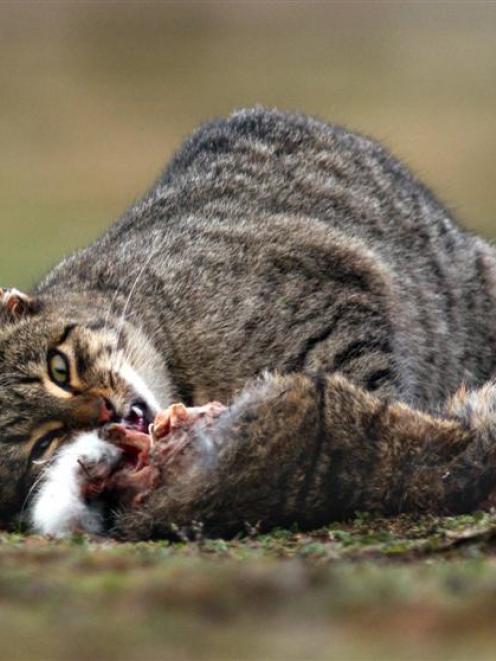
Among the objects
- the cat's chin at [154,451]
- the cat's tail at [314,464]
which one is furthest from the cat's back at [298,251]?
the cat's tail at [314,464]

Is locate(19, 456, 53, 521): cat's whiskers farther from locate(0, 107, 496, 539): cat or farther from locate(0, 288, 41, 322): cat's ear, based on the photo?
locate(0, 288, 41, 322): cat's ear

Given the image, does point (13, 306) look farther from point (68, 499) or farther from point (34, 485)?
point (68, 499)

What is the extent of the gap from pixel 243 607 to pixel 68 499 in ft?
6.56

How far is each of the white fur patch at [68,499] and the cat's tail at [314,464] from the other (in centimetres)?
19

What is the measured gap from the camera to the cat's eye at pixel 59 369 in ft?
20.6

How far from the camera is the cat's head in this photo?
5.96 m

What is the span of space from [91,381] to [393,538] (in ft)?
5.24

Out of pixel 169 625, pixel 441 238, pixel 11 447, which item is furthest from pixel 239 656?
pixel 441 238

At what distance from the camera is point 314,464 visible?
5336 millimetres

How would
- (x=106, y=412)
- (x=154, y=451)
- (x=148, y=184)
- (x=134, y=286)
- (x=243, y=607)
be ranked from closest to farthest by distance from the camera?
(x=243, y=607), (x=154, y=451), (x=106, y=412), (x=134, y=286), (x=148, y=184)

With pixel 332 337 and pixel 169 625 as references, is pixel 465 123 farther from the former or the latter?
pixel 169 625

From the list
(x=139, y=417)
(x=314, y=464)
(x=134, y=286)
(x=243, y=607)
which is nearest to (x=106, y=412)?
(x=139, y=417)

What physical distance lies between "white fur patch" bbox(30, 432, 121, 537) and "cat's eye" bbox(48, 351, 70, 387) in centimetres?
57

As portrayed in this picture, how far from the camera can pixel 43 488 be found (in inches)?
226
